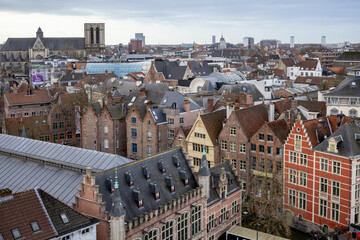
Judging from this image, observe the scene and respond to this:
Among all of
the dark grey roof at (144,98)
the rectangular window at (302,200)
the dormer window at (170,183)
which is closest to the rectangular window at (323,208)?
the rectangular window at (302,200)

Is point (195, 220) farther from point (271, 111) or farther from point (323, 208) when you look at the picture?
point (271, 111)

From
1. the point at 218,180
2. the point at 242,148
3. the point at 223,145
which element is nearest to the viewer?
the point at 218,180

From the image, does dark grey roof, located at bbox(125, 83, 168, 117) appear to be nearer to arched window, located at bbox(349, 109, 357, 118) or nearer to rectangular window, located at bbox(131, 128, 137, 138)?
rectangular window, located at bbox(131, 128, 137, 138)

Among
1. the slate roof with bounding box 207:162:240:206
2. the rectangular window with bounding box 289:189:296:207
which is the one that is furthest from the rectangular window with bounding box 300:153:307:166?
the slate roof with bounding box 207:162:240:206

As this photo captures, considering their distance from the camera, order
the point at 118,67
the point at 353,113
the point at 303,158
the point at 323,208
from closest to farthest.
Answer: the point at 323,208
the point at 303,158
the point at 353,113
the point at 118,67

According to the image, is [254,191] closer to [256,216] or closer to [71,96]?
[256,216]

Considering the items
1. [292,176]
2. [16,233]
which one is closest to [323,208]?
[292,176]

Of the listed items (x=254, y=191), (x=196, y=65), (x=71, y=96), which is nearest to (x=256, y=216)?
(x=254, y=191)

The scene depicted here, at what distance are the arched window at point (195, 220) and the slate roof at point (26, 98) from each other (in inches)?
2666

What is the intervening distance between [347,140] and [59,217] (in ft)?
111

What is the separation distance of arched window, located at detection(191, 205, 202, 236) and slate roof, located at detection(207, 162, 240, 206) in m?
2.63

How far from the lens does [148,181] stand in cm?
4181

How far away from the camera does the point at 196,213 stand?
45.7 metres

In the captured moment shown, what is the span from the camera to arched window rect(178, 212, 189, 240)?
43.3m
